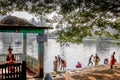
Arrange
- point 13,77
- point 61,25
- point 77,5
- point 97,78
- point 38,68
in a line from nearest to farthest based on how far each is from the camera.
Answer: point 77,5
point 13,77
point 61,25
point 38,68
point 97,78

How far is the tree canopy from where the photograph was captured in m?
9.66

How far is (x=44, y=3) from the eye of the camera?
32.9 ft

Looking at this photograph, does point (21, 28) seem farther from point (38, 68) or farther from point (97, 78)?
point (97, 78)

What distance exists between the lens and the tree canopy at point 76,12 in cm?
966

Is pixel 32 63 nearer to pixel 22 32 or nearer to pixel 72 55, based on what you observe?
pixel 22 32

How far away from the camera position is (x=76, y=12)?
34.4 feet

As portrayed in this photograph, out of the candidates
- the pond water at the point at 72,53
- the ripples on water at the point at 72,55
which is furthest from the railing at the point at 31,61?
the ripples on water at the point at 72,55

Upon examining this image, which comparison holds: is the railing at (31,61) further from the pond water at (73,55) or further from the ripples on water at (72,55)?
the ripples on water at (72,55)

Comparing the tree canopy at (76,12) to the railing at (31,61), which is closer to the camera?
the tree canopy at (76,12)

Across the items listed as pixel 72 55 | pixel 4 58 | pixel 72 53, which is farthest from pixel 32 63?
pixel 72 53

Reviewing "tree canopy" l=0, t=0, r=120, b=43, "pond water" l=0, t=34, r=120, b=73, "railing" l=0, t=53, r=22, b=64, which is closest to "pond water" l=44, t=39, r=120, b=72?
"pond water" l=0, t=34, r=120, b=73

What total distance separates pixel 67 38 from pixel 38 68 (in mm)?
2786

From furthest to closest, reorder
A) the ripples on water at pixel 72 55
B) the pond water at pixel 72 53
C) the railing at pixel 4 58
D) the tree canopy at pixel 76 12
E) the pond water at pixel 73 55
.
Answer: the pond water at pixel 72 53 → the pond water at pixel 73 55 → the ripples on water at pixel 72 55 → the railing at pixel 4 58 → the tree canopy at pixel 76 12

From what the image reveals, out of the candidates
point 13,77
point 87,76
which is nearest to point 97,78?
point 87,76
